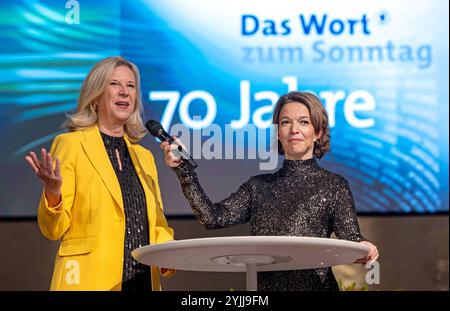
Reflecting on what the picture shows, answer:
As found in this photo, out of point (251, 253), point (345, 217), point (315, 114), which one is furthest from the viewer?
point (315, 114)

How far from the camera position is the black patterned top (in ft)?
9.74

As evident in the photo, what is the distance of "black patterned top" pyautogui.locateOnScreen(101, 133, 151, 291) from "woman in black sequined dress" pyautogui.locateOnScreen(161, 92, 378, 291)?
165mm

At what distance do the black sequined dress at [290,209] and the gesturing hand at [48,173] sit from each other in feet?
1.17

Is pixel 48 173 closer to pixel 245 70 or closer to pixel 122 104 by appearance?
pixel 122 104

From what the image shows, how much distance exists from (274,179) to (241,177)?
1.47m

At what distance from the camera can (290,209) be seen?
2.97m

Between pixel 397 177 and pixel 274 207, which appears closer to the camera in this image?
pixel 274 207

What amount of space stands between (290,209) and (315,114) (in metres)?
0.31

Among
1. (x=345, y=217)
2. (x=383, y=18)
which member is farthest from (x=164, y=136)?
(x=383, y=18)

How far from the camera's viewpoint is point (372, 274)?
16.1 feet

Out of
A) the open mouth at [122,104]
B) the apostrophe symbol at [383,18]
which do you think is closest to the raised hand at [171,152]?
the open mouth at [122,104]
